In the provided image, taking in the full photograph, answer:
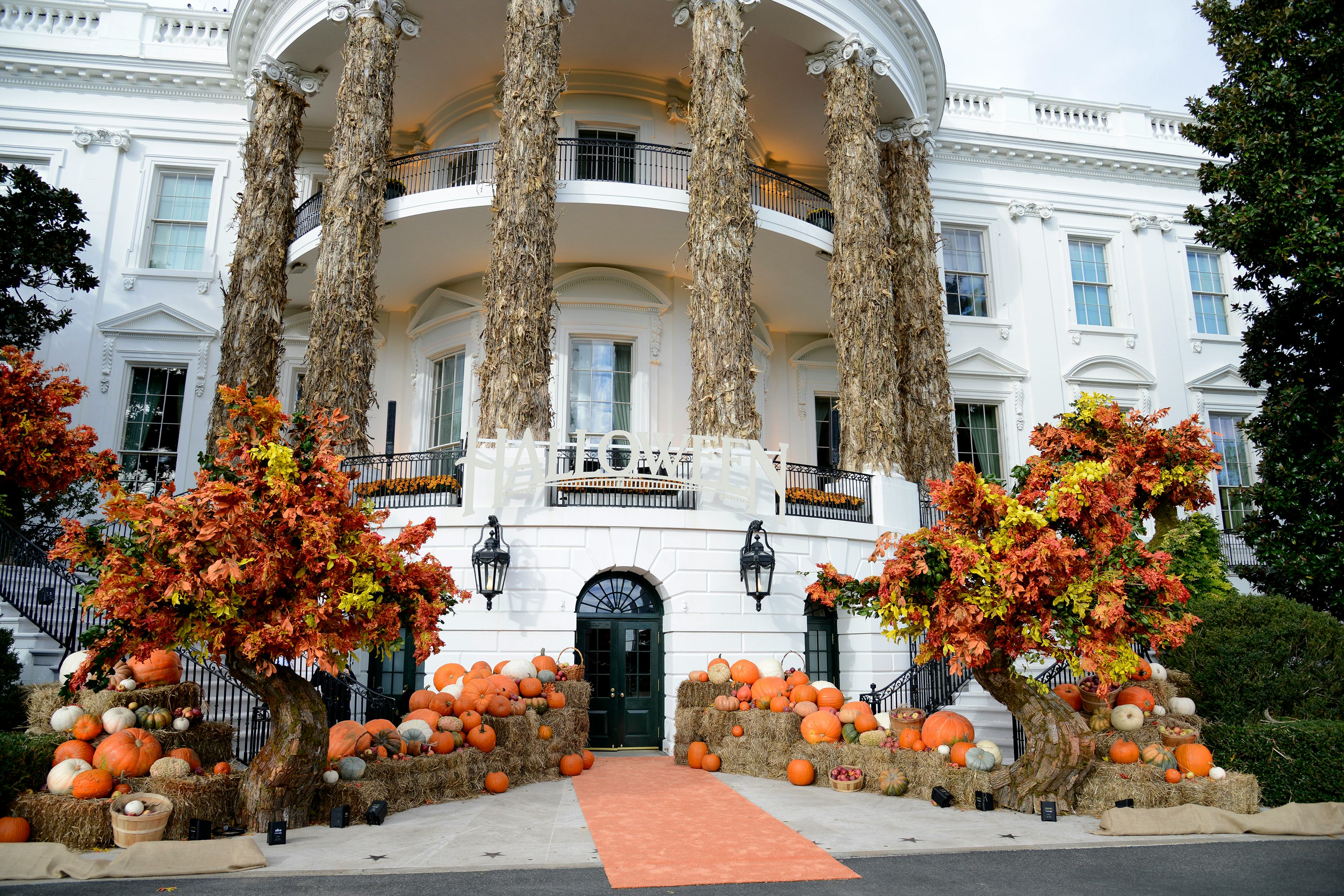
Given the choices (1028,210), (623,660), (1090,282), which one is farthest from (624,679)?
(1090,282)

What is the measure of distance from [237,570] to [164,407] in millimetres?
13943

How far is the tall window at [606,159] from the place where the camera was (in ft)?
58.0

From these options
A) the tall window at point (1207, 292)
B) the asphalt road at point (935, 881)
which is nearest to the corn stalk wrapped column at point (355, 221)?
the asphalt road at point (935, 881)

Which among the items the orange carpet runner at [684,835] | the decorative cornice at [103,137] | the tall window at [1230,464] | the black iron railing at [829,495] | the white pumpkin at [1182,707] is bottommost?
the orange carpet runner at [684,835]

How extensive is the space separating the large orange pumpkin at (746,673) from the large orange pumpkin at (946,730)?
2787mm

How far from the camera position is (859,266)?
16.2 metres

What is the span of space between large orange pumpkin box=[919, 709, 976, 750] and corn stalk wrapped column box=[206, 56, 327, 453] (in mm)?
12342

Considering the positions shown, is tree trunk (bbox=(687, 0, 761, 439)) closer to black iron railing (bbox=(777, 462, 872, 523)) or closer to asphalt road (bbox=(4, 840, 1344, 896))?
black iron railing (bbox=(777, 462, 872, 523))

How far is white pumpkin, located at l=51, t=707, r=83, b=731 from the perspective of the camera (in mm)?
8211

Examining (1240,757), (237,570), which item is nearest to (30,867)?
(237,570)

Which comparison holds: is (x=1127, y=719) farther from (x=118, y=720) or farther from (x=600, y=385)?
(x=600, y=385)

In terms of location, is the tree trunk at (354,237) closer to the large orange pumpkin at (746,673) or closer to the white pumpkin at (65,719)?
the white pumpkin at (65,719)

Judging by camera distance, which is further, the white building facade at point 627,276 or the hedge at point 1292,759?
the white building facade at point 627,276

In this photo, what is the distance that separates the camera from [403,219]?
1584 cm
